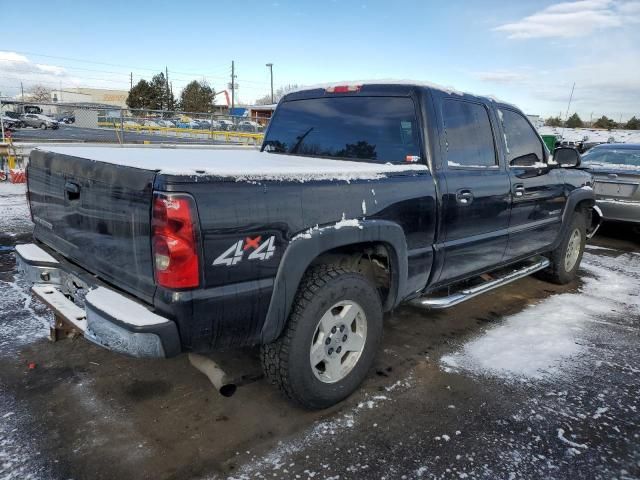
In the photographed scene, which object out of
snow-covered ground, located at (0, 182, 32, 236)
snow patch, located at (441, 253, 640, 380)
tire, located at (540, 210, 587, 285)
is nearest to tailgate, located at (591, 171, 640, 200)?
snow patch, located at (441, 253, 640, 380)

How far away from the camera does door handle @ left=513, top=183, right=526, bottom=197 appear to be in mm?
4250

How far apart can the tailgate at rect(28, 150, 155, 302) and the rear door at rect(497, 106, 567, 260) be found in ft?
10.2

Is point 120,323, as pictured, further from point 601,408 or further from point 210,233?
point 601,408

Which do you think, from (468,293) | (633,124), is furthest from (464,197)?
(633,124)

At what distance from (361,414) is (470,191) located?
1802mm

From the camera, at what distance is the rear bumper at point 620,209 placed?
24.4 ft

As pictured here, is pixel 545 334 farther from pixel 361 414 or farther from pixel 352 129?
pixel 352 129

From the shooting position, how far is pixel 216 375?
2643mm

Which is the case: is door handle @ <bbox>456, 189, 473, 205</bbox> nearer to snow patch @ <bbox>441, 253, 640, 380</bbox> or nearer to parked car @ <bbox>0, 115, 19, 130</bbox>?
snow patch @ <bbox>441, 253, 640, 380</bbox>

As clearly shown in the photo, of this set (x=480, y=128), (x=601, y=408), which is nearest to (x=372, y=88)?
(x=480, y=128)

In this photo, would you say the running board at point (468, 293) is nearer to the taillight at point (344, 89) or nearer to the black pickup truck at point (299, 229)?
the black pickup truck at point (299, 229)

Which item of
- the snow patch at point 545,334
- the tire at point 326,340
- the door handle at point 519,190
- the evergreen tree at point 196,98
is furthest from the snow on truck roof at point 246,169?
the evergreen tree at point 196,98

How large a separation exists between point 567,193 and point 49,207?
15.7 ft

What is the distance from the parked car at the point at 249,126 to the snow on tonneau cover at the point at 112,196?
17.8 meters
